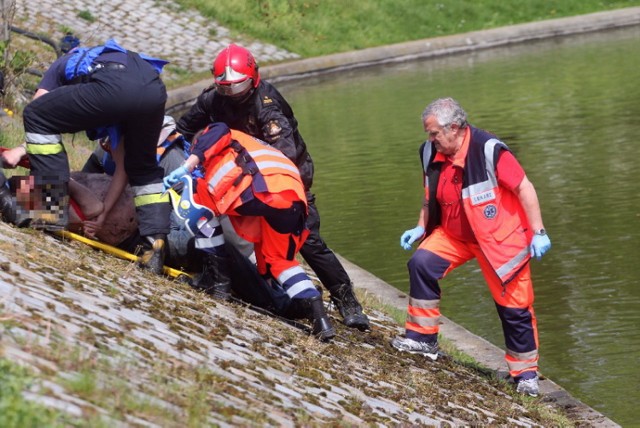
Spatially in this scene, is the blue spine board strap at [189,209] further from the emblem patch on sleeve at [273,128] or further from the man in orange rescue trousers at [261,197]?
the emblem patch on sleeve at [273,128]

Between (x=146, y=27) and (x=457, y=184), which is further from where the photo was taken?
(x=146, y=27)

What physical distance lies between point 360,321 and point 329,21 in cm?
2614

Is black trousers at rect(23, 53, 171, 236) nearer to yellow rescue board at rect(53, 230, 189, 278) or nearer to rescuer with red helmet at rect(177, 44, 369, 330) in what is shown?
yellow rescue board at rect(53, 230, 189, 278)

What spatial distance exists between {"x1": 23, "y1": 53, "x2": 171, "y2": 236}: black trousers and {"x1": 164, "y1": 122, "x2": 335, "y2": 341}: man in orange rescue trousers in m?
0.32

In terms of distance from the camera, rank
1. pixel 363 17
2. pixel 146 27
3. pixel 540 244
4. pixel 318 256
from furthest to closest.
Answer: pixel 363 17, pixel 146 27, pixel 318 256, pixel 540 244

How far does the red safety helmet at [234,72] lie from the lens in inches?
288

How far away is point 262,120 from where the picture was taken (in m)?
7.52

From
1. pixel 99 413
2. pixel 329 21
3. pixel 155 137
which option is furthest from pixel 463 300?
pixel 329 21

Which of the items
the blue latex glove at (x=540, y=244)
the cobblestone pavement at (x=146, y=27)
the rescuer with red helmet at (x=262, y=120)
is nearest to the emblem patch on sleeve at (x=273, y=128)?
the rescuer with red helmet at (x=262, y=120)

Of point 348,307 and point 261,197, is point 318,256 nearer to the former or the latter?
point 348,307

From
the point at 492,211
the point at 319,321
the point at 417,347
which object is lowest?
the point at 417,347

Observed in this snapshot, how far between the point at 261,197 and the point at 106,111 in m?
1.02

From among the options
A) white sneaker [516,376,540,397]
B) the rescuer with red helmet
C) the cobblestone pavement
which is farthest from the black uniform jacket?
the cobblestone pavement

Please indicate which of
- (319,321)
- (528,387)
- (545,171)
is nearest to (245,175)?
(319,321)
